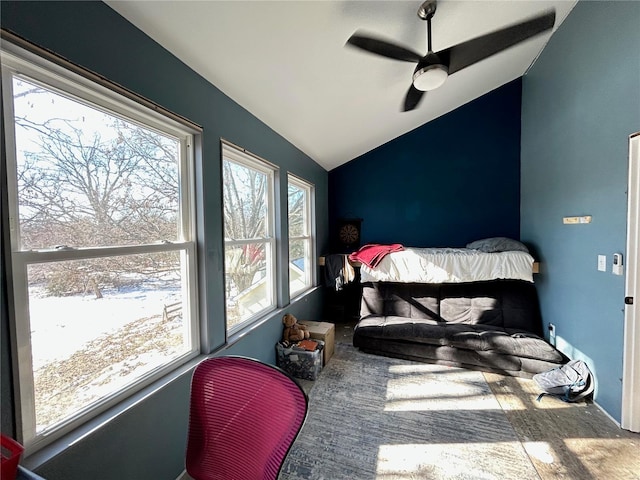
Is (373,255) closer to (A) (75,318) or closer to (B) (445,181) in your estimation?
(B) (445,181)

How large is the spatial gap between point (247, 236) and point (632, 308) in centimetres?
282

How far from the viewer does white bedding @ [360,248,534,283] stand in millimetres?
2975

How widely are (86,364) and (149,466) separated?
1.98 feet

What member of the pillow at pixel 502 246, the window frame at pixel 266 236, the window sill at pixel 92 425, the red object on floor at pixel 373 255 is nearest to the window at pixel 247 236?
the window frame at pixel 266 236

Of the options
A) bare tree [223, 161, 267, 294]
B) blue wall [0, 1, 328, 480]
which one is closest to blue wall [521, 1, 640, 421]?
blue wall [0, 1, 328, 480]

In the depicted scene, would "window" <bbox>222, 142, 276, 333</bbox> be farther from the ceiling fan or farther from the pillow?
the pillow

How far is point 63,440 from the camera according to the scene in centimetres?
98

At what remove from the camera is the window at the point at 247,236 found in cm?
206

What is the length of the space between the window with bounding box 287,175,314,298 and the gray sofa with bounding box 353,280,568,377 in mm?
865

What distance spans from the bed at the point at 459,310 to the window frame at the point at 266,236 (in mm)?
1157

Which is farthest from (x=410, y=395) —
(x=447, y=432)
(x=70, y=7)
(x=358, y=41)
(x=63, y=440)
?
(x=70, y=7)

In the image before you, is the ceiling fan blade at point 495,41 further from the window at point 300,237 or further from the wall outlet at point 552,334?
the wall outlet at point 552,334

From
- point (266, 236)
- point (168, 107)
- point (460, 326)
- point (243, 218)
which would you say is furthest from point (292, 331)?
point (168, 107)

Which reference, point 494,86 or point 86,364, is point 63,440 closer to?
point 86,364
